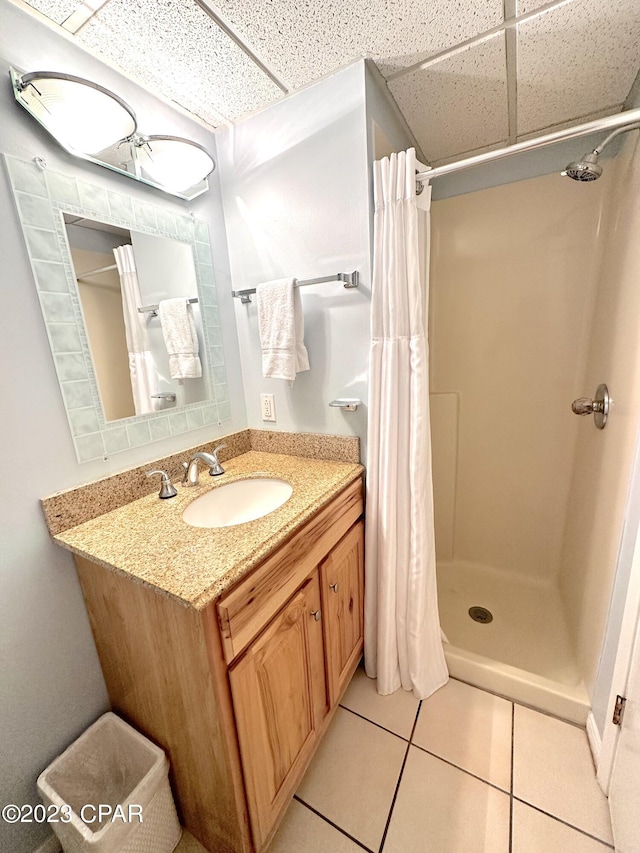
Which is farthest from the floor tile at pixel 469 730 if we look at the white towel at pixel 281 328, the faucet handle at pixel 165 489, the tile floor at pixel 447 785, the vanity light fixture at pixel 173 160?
the vanity light fixture at pixel 173 160

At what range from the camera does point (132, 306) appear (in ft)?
3.56

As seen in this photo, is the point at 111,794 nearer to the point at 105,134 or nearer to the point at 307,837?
the point at 307,837

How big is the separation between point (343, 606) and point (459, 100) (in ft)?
6.01

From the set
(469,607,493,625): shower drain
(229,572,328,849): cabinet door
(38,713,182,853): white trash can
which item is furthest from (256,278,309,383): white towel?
(469,607,493,625): shower drain

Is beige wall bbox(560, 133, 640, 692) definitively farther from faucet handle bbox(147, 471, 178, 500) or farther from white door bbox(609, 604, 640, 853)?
faucet handle bbox(147, 471, 178, 500)

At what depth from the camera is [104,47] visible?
92cm

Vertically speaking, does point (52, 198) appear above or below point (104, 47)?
below

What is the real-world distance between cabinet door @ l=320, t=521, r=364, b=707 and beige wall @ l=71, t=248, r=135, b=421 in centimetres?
83

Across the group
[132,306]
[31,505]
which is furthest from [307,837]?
[132,306]

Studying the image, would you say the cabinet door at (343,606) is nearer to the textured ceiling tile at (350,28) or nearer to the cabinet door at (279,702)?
the cabinet door at (279,702)

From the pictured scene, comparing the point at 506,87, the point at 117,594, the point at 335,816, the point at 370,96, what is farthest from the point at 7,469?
the point at 506,87

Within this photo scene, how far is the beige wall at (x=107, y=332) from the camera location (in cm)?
97

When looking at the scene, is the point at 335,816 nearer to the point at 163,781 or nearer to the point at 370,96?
the point at 163,781

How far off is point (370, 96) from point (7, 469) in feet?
4.90
